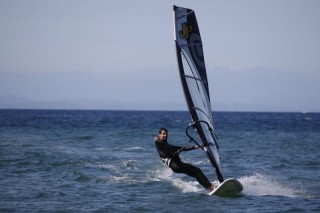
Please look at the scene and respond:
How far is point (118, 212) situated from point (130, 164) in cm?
745

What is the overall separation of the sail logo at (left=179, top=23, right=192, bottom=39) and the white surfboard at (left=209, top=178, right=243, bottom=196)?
124 inches

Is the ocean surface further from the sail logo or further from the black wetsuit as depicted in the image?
the sail logo

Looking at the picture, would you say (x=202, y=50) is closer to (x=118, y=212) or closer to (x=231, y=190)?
(x=231, y=190)

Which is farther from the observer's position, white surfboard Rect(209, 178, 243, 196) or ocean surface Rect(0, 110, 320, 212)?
white surfboard Rect(209, 178, 243, 196)

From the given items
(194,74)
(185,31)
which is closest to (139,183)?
(194,74)

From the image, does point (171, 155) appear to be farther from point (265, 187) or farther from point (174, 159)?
point (265, 187)

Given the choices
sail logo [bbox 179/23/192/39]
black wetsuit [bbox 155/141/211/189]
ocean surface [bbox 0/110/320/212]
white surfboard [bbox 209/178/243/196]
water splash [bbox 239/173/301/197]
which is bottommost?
ocean surface [bbox 0/110/320/212]

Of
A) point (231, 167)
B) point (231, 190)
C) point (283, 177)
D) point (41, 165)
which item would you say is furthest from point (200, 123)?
point (41, 165)

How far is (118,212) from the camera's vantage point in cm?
1001

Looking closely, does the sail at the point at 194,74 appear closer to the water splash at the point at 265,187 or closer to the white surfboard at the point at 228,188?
the white surfboard at the point at 228,188

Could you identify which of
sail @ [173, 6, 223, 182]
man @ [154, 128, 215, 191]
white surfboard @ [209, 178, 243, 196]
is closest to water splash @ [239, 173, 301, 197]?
white surfboard @ [209, 178, 243, 196]

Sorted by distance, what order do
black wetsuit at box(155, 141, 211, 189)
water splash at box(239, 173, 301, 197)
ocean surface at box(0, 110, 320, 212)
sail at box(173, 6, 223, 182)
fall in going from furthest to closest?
water splash at box(239, 173, 301, 197) → black wetsuit at box(155, 141, 211, 189) → sail at box(173, 6, 223, 182) → ocean surface at box(0, 110, 320, 212)

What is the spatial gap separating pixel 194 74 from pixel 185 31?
993 mm

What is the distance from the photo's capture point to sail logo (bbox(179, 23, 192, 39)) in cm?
1123
